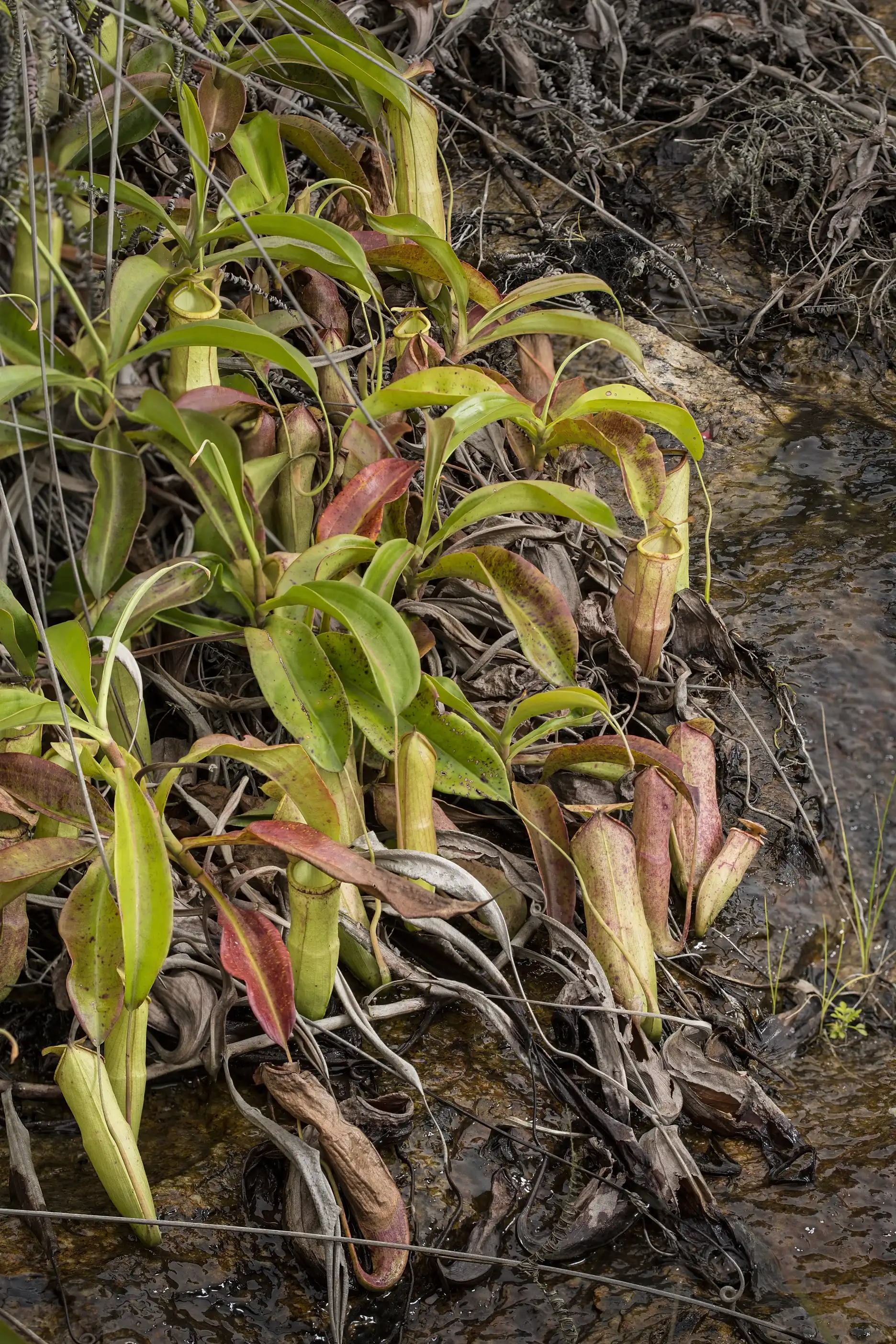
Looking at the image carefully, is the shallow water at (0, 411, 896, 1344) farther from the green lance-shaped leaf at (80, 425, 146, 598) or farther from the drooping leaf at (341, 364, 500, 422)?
the drooping leaf at (341, 364, 500, 422)

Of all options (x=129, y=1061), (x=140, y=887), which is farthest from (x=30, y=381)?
(x=129, y=1061)

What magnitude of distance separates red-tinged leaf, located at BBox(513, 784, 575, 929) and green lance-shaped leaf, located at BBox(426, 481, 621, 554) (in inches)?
12.6

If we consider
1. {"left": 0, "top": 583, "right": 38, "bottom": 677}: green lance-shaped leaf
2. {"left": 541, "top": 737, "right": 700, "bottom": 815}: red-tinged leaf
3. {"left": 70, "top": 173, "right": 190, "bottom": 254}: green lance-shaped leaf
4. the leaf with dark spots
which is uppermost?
{"left": 70, "top": 173, "right": 190, "bottom": 254}: green lance-shaped leaf

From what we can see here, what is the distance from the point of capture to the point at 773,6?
8.36 ft

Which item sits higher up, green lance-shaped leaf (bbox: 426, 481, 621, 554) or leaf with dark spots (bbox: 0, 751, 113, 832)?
green lance-shaped leaf (bbox: 426, 481, 621, 554)

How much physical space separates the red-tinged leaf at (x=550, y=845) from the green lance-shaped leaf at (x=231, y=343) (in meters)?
0.52

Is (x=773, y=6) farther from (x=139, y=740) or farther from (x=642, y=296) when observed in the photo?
(x=139, y=740)

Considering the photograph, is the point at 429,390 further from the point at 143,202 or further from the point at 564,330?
the point at 143,202

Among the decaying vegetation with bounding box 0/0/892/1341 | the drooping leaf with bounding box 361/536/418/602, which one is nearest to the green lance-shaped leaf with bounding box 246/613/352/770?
the decaying vegetation with bounding box 0/0/892/1341

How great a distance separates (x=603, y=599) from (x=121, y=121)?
90 centimetres

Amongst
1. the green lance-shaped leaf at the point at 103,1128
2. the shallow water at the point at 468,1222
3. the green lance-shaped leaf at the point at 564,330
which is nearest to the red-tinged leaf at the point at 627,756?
the shallow water at the point at 468,1222

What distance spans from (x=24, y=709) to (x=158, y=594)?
23cm

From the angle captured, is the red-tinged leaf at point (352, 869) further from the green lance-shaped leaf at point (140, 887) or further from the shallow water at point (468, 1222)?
the shallow water at point (468, 1222)

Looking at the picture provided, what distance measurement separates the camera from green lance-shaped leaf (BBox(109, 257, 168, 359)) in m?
1.21
